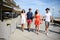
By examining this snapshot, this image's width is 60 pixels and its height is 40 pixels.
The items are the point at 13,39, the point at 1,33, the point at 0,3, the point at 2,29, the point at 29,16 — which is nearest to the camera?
the point at 13,39

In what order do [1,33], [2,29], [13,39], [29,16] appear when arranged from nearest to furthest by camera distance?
1. [13,39]
2. [1,33]
3. [2,29]
4. [29,16]

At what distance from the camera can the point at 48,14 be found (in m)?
12.6

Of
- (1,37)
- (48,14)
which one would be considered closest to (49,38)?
(48,14)

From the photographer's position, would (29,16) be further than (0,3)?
No

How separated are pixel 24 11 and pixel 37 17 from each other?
1.13m

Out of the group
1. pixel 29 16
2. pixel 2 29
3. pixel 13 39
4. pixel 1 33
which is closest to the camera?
pixel 13 39

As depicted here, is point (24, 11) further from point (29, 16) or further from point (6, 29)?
point (6, 29)

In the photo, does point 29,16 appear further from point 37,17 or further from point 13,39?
point 13,39

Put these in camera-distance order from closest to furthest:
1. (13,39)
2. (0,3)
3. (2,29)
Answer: (13,39) → (2,29) → (0,3)

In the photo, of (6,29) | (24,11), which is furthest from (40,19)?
(6,29)

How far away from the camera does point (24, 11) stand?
13.8m

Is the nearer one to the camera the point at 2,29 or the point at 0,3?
the point at 2,29

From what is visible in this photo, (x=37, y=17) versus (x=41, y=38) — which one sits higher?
(x=37, y=17)

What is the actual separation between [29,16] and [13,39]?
352 cm
